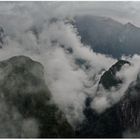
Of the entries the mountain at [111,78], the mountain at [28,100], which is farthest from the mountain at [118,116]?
the mountain at [28,100]

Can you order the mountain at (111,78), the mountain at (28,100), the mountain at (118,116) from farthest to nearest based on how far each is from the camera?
the mountain at (111,78), the mountain at (118,116), the mountain at (28,100)

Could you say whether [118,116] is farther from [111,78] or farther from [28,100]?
[28,100]

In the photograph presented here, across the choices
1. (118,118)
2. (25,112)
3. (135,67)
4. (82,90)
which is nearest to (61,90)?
(118,118)

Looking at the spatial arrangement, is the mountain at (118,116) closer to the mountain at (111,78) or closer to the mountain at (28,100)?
the mountain at (111,78)

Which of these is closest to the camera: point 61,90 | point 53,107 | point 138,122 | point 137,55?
point 53,107

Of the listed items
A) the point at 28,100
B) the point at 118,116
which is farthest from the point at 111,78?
the point at 28,100

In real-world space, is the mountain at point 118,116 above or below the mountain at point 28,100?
below

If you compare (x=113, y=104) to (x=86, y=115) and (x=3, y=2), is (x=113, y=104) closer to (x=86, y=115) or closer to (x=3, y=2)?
(x=86, y=115)

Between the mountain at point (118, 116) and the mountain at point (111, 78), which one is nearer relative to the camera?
the mountain at point (118, 116)

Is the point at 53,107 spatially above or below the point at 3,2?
below
